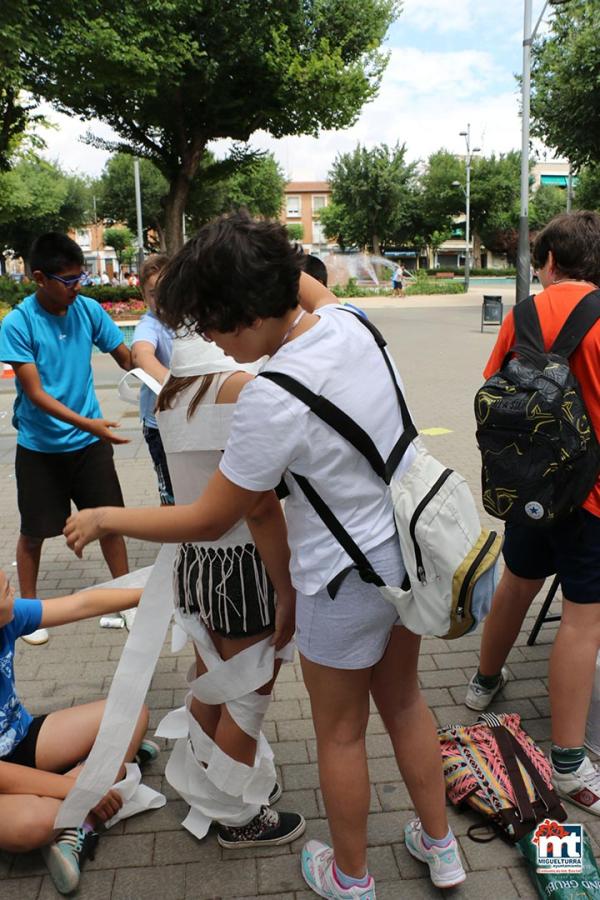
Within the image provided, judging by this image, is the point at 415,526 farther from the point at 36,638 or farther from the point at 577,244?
the point at 36,638

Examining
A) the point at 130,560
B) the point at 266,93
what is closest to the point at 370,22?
the point at 266,93

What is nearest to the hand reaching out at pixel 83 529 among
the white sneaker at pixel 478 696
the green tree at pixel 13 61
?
the white sneaker at pixel 478 696

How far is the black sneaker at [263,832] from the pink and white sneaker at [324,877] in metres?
0.08

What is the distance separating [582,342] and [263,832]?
1763 mm

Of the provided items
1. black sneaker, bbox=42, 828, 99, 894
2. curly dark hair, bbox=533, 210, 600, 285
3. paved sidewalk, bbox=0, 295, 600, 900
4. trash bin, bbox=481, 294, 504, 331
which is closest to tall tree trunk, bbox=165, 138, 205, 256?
trash bin, bbox=481, 294, 504, 331

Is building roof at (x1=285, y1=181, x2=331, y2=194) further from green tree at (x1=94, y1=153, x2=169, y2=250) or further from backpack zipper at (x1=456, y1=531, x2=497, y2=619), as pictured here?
backpack zipper at (x1=456, y1=531, x2=497, y2=619)

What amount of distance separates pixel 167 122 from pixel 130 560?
19.8 meters

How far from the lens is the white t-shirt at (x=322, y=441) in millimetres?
1506

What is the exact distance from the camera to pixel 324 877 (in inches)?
79.0

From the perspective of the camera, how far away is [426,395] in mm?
10203

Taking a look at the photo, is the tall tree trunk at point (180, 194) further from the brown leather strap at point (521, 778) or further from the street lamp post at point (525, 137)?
the brown leather strap at point (521, 778)

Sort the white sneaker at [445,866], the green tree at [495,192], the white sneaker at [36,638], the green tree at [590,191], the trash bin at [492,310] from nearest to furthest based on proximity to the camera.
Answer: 1. the white sneaker at [445,866]
2. the white sneaker at [36,638]
3. the trash bin at [492,310]
4. the green tree at [590,191]
5. the green tree at [495,192]

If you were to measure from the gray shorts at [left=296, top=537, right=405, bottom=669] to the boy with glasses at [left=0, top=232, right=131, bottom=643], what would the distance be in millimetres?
1881

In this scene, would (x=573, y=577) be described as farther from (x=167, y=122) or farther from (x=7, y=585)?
(x=167, y=122)
